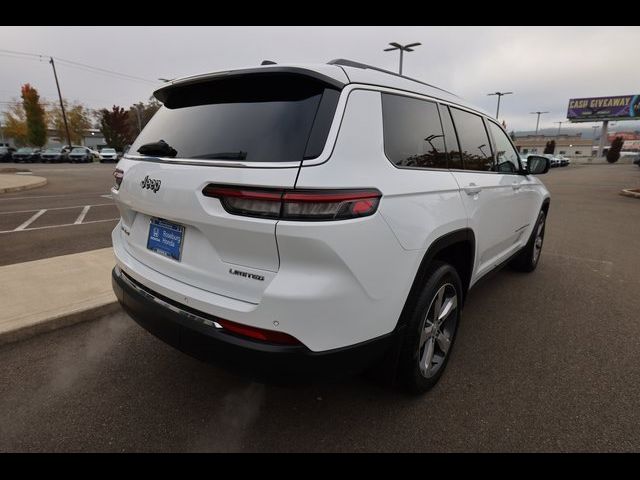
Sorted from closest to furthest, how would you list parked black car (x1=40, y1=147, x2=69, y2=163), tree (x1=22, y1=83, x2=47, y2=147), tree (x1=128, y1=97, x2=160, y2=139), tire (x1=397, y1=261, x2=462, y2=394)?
tire (x1=397, y1=261, x2=462, y2=394), parked black car (x1=40, y1=147, x2=69, y2=163), tree (x1=22, y1=83, x2=47, y2=147), tree (x1=128, y1=97, x2=160, y2=139)

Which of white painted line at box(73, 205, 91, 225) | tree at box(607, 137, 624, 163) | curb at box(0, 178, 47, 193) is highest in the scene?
white painted line at box(73, 205, 91, 225)

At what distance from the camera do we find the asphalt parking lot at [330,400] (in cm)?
213

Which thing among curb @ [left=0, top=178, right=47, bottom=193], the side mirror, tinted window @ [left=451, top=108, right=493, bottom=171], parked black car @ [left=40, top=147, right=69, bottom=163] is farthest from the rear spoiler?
parked black car @ [left=40, top=147, right=69, bottom=163]

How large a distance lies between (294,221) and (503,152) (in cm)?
298

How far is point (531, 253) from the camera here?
4875mm

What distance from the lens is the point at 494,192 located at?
125 inches

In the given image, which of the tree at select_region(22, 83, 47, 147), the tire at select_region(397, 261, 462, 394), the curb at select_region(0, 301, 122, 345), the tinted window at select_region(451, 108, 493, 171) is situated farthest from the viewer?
the tree at select_region(22, 83, 47, 147)

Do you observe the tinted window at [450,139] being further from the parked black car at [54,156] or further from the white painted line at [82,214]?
the parked black car at [54,156]

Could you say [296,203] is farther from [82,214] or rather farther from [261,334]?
[82,214]

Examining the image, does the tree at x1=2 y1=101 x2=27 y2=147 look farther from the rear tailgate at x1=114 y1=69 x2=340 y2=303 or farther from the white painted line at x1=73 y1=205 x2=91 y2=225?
the rear tailgate at x1=114 y1=69 x2=340 y2=303

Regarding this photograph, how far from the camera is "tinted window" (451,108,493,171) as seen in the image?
9.46 feet

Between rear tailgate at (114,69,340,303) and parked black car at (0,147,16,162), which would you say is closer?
rear tailgate at (114,69,340,303)

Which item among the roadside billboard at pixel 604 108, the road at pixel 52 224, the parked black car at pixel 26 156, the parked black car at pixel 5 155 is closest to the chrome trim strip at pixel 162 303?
the road at pixel 52 224
